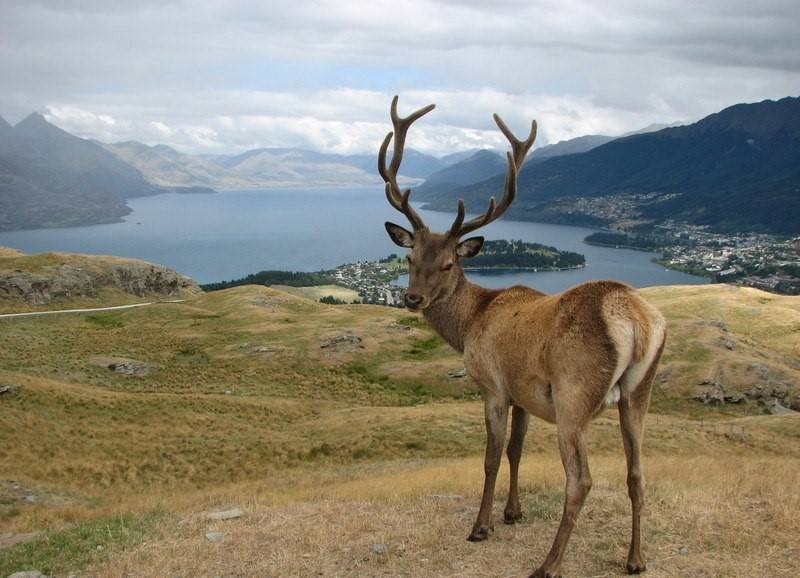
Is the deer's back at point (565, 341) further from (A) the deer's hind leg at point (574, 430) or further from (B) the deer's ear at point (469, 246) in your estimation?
(B) the deer's ear at point (469, 246)

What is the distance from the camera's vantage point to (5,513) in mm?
19469

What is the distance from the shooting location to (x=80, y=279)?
102m

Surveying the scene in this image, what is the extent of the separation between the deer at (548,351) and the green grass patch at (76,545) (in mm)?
5986

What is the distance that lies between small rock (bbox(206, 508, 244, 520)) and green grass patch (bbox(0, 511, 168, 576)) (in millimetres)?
880

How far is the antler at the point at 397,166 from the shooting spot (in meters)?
11.9

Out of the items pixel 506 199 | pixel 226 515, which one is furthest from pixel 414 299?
pixel 226 515

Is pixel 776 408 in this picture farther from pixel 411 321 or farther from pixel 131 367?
pixel 131 367

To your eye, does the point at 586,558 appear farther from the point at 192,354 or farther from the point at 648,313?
the point at 192,354

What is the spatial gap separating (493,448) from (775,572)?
405 cm

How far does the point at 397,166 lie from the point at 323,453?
786 inches

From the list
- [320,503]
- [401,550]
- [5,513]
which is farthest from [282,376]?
[401,550]

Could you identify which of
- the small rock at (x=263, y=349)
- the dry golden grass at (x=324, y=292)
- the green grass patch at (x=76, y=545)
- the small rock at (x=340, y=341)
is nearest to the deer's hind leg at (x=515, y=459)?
the green grass patch at (x=76, y=545)

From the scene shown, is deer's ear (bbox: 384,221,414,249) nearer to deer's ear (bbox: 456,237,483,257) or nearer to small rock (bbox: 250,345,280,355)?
deer's ear (bbox: 456,237,483,257)

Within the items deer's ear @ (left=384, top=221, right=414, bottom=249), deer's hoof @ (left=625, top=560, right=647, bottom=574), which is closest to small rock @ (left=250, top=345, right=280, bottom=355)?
deer's ear @ (left=384, top=221, right=414, bottom=249)
